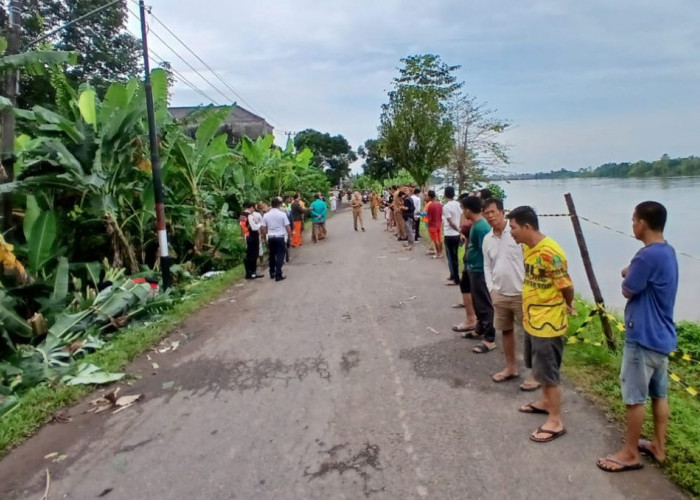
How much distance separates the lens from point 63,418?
449 centimetres

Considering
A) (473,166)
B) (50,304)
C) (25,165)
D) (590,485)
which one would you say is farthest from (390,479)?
(473,166)

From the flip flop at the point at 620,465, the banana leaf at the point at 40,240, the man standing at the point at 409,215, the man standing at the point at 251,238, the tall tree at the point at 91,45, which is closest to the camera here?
the flip flop at the point at 620,465

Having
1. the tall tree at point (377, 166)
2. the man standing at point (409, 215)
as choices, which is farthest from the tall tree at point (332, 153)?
the man standing at point (409, 215)

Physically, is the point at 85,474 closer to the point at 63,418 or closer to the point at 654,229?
the point at 63,418

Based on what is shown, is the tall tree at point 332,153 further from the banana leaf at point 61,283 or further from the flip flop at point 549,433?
the flip flop at point 549,433

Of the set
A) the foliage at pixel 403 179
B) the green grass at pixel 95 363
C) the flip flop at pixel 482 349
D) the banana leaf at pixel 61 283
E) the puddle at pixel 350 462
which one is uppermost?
the foliage at pixel 403 179

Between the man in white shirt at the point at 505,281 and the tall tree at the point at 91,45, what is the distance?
65.8ft

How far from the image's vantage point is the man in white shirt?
441 centimetres

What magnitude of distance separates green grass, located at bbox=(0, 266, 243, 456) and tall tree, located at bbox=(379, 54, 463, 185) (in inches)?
644

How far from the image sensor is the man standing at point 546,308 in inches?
142

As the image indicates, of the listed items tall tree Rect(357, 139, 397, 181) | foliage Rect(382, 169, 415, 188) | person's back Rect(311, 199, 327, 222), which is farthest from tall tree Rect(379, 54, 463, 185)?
tall tree Rect(357, 139, 397, 181)

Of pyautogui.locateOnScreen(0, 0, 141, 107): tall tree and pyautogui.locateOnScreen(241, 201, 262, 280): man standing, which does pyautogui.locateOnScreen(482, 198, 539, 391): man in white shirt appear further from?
pyautogui.locateOnScreen(0, 0, 141, 107): tall tree

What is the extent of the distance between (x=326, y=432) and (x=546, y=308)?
6.30 feet

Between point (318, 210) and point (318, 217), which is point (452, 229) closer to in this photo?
point (318, 210)
